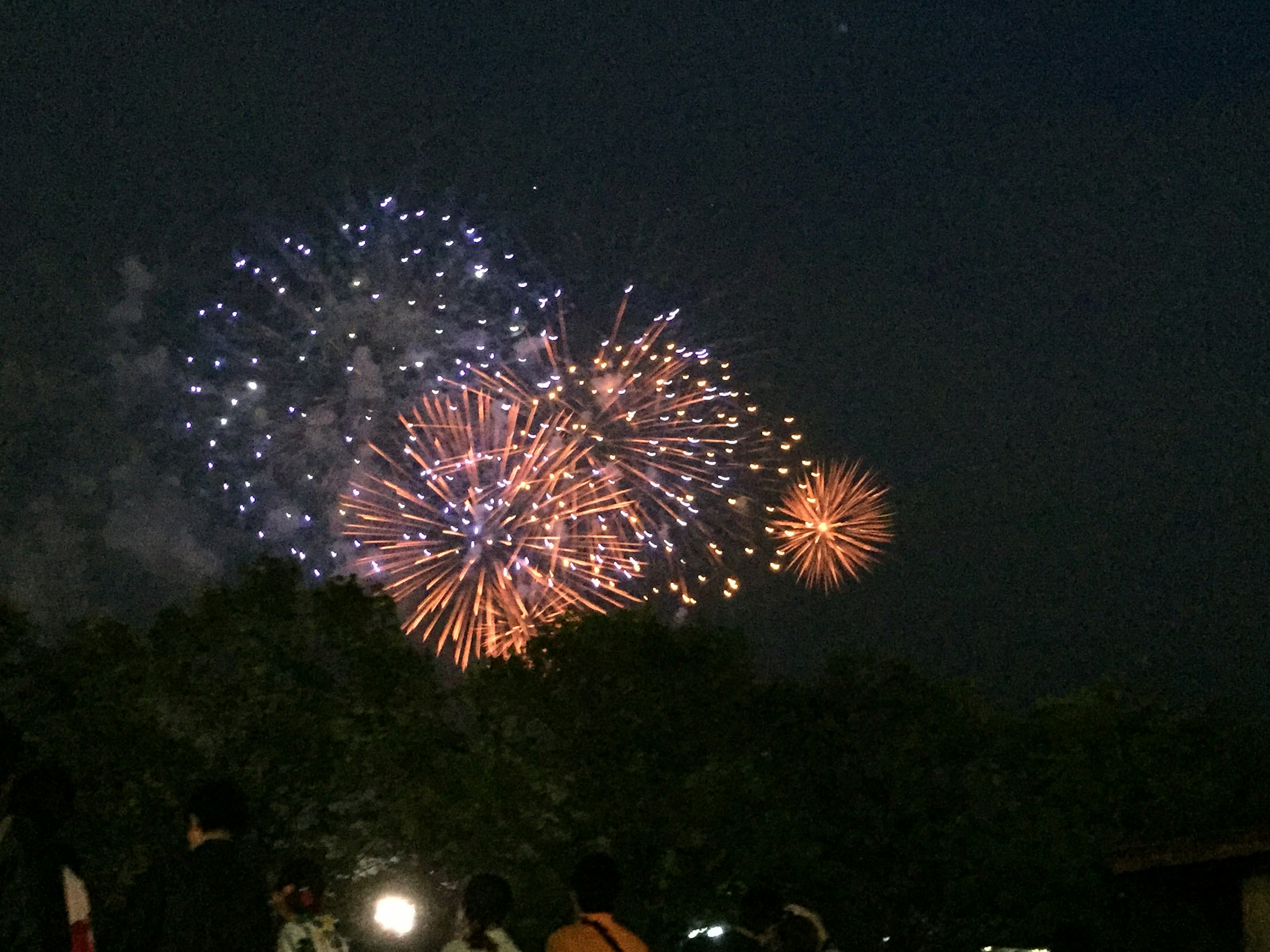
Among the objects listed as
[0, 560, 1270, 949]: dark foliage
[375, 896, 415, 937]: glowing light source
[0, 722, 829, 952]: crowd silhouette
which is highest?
[0, 560, 1270, 949]: dark foliage

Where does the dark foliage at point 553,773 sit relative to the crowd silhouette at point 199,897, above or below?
above

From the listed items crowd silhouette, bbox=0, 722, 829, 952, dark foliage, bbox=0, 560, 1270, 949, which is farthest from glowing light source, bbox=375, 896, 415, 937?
crowd silhouette, bbox=0, 722, 829, 952

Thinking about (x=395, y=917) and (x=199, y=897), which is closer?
(x=199, y=897)

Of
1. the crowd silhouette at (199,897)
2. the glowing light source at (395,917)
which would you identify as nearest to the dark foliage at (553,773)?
the glowing light source at (395,917)

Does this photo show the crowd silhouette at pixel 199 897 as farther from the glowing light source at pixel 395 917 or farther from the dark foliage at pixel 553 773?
the dark foliage at pixel 553 773

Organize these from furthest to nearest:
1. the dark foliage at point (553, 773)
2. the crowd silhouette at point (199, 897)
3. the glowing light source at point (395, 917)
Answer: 1. the dark foliage at point (553, 773)
2. the glowing light source at point (395, 917)
3. the crowd silhouette at point (199, 897)

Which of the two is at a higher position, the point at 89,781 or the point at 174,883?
the point at 89,781

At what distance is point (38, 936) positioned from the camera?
14.8 ft

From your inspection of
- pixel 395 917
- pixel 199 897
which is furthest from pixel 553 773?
pixel 199 897

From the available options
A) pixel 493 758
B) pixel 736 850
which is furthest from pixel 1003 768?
pixel 493 758

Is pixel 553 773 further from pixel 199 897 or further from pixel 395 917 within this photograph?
pixel 199 897

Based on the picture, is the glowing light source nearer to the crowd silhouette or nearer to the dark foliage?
the dark foliage

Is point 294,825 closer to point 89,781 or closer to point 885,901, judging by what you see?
point 89,781

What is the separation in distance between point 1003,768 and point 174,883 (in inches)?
902
